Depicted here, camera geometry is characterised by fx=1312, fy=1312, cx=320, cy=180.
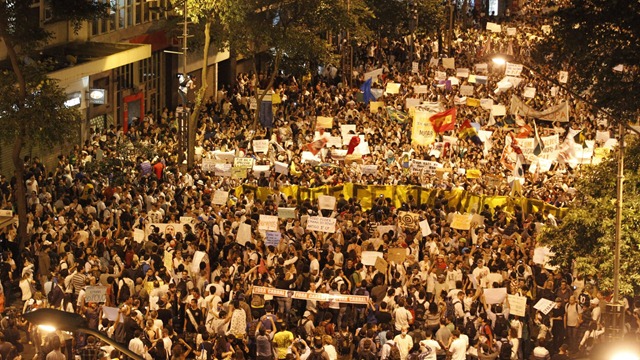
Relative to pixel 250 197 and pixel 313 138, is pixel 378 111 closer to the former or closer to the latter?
pixel 313 138

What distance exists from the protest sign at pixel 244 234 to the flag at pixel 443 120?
10.3 metres

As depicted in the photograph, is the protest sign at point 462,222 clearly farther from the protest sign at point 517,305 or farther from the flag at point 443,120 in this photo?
the flag at point 443,120

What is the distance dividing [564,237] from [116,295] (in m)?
7.85

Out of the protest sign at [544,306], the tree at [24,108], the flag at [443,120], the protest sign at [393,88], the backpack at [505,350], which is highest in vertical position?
the tree at [24,108]

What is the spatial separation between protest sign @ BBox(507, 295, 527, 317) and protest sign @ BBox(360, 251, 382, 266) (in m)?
2.91

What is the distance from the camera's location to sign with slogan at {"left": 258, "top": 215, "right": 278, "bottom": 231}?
84.6 ft

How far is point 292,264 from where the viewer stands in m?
23.8

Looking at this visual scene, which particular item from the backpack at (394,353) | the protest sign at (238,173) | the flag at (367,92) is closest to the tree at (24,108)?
the protest sign at (238,173)

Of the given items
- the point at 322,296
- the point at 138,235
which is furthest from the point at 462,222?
the point at 138,235

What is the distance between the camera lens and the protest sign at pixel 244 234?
84.0ft

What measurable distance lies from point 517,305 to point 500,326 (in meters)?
0.47

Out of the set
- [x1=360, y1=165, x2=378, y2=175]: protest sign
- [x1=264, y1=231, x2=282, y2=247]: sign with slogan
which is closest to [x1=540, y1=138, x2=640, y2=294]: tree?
[x1=264, y1=231, x2=282, y2=247]: sign with slogan

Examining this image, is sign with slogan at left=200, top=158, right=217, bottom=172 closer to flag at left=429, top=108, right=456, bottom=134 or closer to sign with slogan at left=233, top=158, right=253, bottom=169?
sign with slogan at left=233, top=158, right=253, bottom=169

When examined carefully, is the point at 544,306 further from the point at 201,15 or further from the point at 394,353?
the point at 201,15
